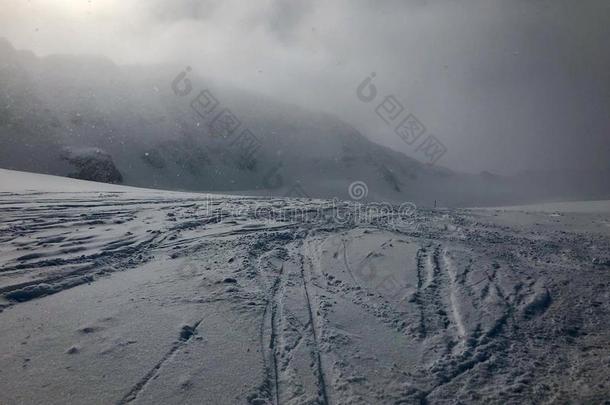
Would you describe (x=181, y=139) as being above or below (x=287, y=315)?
above

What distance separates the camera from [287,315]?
3.94 metres

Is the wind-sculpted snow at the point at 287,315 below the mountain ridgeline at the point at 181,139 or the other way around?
below

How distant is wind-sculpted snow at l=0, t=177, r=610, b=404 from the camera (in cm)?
283

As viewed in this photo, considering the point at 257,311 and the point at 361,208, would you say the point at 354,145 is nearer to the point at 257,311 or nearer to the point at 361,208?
the point at 361,208

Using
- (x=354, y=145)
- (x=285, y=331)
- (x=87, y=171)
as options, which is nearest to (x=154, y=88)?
(x=87, y=171)

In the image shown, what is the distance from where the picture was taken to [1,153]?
1872cm

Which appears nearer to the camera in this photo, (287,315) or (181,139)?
(287,315)

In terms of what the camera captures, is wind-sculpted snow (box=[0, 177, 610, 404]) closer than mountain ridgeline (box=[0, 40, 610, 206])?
Yes

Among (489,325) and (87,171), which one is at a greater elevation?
(87,171)

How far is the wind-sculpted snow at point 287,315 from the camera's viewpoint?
A: 283cm

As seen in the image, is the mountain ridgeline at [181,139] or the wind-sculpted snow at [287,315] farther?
the mountain ridgeline at [181,139]

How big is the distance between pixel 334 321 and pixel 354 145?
33105 millimetres

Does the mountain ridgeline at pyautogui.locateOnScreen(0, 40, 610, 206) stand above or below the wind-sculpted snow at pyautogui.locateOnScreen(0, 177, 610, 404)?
above

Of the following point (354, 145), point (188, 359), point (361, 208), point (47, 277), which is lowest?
point (188, 359)
